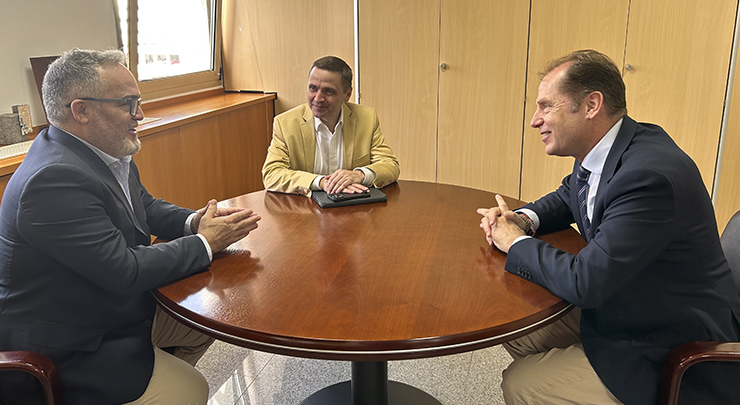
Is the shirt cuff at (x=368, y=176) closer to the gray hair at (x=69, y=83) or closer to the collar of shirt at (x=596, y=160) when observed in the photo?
the collar of shirt at (x=596, y=160)

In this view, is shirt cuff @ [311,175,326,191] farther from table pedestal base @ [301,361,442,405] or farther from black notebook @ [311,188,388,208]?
table pedestal base @ [301,361,442,405]

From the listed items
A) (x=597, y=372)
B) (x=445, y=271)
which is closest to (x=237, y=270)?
(x=445, y=271)

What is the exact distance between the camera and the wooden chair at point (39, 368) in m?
1.32

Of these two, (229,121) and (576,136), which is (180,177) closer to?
(229,121)

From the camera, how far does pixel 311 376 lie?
2580mm

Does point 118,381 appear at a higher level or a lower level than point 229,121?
lower

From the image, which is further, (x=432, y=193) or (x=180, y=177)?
(x=180, y=177)

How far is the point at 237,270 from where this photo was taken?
1658 millimetres

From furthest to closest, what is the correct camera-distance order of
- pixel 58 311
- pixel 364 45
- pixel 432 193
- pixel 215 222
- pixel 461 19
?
pixel 364 45
pixel 461 19
pixel 432 193
pixel 215 222
pixel 58 311

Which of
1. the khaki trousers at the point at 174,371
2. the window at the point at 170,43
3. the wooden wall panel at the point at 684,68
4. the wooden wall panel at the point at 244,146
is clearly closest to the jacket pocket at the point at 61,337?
the khaki trousers at the point at 174,371

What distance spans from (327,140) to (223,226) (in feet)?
3.66

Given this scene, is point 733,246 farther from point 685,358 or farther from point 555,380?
point 555,380

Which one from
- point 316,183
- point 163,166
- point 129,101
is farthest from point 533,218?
point 163,166

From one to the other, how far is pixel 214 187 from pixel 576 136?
10.1 ft
